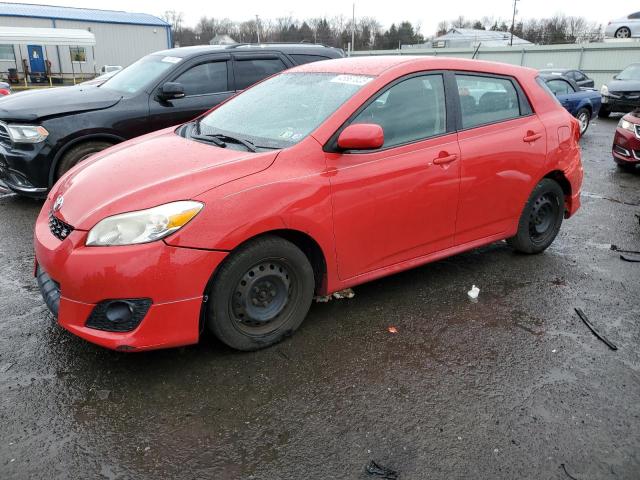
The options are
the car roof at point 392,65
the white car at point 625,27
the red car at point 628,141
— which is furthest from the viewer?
the white car at point 625,27

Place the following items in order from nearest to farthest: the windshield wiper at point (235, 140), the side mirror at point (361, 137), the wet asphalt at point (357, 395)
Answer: the wet asphalt at point (357, 395), the side mirror at point (361, 137), the windshield wiper at point (235, 140)

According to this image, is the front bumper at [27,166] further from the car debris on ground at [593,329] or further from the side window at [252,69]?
the car debris on ground at [593,329]

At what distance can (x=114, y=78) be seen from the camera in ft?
22.8

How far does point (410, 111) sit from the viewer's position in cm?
370

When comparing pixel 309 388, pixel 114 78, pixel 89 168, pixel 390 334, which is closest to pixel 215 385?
pixel 309 388

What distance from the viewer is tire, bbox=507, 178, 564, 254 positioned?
4621 millimetres

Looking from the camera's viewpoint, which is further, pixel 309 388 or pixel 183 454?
pixel 309 388

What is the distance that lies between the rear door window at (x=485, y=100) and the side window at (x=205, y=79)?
12.4 feet

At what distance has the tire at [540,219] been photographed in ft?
15.2

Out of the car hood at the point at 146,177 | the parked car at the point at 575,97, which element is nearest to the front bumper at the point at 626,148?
the parked car at the point at 575,97

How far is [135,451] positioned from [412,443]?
1307 millimetres

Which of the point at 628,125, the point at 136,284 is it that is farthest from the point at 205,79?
the point at 628,125

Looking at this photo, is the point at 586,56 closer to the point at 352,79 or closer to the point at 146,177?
the point at 352,79

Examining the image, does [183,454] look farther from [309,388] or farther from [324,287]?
[324,287]
